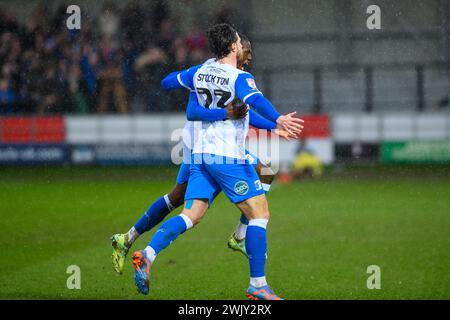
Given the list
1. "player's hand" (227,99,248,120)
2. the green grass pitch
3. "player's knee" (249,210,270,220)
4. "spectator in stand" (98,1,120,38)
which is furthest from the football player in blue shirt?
"spectator in stand" (98,1,120,38)

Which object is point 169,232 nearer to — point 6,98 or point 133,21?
point 133,21

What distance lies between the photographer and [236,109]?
610 centimetres

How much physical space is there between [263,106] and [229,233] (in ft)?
14.3

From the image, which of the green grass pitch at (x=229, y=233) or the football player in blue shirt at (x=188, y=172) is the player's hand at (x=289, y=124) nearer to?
the football player in blue shirt at (x=188, y=172)

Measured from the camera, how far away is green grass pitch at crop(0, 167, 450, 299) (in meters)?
6.75

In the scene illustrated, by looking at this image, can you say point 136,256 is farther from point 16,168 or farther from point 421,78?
point 421,78

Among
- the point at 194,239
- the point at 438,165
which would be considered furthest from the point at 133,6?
the point at 194,239

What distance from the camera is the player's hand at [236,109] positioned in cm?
610

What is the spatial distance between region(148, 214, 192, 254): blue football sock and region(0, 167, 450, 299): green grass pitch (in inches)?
22.6

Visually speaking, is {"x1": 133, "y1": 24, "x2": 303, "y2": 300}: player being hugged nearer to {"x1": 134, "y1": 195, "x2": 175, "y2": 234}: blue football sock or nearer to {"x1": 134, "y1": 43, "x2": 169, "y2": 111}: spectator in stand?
{"x1": 134, "y1": 195, "x2": 175, "y2": 234}: blue football sock

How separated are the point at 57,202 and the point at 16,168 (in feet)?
16.3

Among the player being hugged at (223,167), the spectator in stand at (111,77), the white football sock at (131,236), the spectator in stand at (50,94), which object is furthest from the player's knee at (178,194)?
the spectator in stand at (50,94)

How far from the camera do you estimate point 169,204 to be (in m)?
6.94

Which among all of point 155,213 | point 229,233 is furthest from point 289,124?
point 229,233
